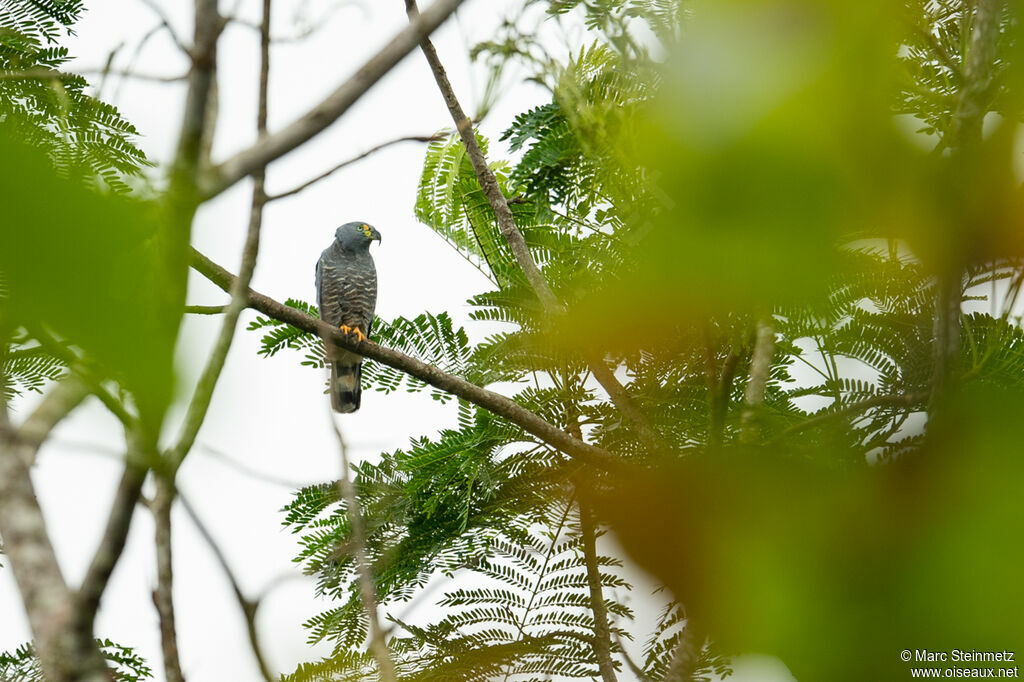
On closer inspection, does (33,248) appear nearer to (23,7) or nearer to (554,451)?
(554,451)

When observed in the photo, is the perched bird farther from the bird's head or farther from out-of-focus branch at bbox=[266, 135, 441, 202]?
out-of-focus branch at bbox=[266, 135, 441, 202]

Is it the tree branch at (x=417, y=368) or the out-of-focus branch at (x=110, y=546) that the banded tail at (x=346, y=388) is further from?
the out-of-focus branch at (x=110, y=546)

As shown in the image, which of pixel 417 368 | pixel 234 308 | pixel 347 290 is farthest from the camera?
pixel 347 290

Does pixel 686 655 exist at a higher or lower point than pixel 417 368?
lower

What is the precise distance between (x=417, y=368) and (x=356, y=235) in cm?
435

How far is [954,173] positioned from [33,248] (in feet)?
1.51

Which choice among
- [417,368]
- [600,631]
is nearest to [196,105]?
[600,631]

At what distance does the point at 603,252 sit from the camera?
73cm

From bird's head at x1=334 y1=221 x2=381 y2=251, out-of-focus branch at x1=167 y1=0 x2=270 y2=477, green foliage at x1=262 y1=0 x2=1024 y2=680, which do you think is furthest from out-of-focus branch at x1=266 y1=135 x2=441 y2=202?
bird's head at x1=334 y1=221 x2=381 y2=251

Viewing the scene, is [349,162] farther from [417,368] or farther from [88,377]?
[417,368]

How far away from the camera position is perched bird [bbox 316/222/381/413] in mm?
6699

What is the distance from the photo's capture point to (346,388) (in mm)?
6730

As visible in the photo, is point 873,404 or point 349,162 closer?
point 873,404

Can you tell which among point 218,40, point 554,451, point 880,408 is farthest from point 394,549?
point 880,408
